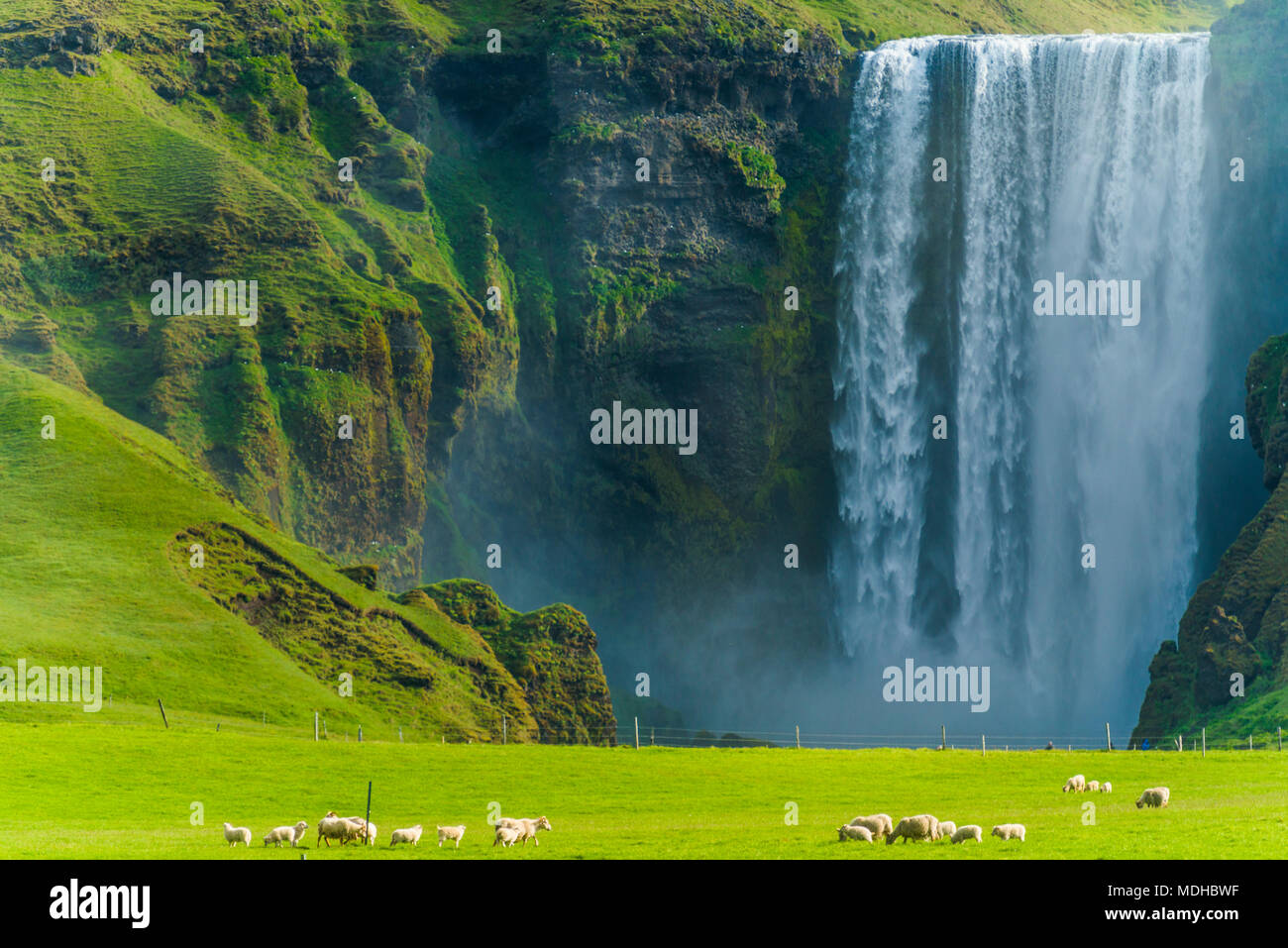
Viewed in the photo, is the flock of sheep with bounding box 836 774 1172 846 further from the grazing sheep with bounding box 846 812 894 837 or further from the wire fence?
the wire fence

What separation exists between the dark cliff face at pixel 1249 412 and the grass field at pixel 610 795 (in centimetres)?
2428

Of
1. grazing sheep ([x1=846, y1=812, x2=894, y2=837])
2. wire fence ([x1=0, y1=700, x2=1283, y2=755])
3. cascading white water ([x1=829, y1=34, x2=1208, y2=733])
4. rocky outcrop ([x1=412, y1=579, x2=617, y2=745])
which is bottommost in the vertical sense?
grazing sheep ([x1=846, y1=812, x2=894, y2=837])

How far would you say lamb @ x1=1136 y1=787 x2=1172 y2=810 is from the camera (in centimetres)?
4803

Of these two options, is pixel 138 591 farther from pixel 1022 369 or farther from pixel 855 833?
pixel 1022 369

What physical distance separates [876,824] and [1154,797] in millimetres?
11456

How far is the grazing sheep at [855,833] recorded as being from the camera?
3993 centimetres

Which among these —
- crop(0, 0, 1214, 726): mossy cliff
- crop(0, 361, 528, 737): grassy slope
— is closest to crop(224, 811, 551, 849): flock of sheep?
crop(0, 361, 528, 737): grassy slope

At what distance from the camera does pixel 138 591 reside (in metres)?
84.4

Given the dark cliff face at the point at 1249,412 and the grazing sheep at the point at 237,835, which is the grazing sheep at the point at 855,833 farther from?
the dark cliff face at the point at 1249,412

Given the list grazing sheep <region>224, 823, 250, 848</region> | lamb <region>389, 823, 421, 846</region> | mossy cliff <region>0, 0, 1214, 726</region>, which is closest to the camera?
lamb <region>389, 823, 421, 846</region>

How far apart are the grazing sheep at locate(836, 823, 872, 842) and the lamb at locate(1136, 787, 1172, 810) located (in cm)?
1158
